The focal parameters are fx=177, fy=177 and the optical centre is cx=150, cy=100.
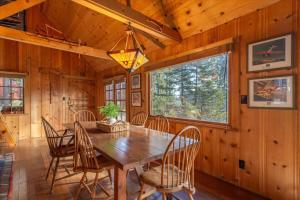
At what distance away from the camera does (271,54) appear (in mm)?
2135

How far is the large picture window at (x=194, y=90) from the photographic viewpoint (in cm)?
282

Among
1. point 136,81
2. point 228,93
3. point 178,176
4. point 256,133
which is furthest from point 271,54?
point 136,81

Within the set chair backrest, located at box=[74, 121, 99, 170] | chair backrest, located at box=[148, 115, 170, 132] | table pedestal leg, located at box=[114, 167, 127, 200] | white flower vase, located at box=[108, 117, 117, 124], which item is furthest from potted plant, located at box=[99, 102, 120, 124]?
table pedestal leg, located at box=[114, 167, 127, 200]

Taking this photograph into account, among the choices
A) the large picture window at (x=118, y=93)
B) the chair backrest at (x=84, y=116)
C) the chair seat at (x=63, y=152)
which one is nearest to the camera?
the chair seat at (x=63, y=152)

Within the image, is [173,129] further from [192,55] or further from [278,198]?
[278,198]

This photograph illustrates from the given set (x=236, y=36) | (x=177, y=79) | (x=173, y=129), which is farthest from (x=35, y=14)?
(x=236, y=36)

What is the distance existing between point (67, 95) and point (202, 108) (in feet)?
16.2

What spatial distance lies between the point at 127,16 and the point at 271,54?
6.45 feet

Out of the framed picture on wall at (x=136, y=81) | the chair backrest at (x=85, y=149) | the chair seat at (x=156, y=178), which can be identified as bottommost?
the chair seat at (x=156, y=178)

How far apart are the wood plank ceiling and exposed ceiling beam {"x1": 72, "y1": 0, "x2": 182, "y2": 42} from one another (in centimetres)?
27

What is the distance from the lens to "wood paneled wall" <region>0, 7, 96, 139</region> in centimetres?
525

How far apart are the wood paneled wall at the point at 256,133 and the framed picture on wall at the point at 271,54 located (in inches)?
2.5

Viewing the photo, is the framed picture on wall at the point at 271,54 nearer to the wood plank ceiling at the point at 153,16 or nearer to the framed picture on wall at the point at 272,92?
the framed picture on wall at the point at 272,92

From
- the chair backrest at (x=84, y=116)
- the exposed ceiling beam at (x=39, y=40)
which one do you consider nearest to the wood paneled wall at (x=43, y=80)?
the chair backrest at (x=84, y=116)
